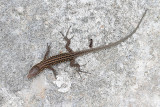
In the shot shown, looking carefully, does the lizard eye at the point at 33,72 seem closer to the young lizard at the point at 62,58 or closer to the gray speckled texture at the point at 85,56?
the young lizard at the point at 62,58

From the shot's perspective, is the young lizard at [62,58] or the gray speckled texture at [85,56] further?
the gray speckled texture at [85,56]

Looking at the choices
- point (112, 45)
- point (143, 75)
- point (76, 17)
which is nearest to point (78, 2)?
point (76, 17)

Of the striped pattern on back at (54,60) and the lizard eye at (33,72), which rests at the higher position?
the striped pattern on back at (54,60)

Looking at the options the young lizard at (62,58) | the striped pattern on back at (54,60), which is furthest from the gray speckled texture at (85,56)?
the striped pattern on back at (54,60)

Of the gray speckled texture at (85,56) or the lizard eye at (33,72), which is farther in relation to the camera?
the gray speckled texture at (85,56)

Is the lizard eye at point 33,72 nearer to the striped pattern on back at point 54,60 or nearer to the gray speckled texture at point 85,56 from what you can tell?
the striped pattern on back at point 54,60

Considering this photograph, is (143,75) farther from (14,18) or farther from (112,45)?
(14,18)

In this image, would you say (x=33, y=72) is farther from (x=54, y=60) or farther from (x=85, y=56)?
(x=85, y=56)

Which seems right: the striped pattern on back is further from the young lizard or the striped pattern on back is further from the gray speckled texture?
the gray speckled texture

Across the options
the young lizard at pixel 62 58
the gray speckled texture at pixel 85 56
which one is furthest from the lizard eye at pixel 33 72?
the gray speckled texture at pixel 85 56
